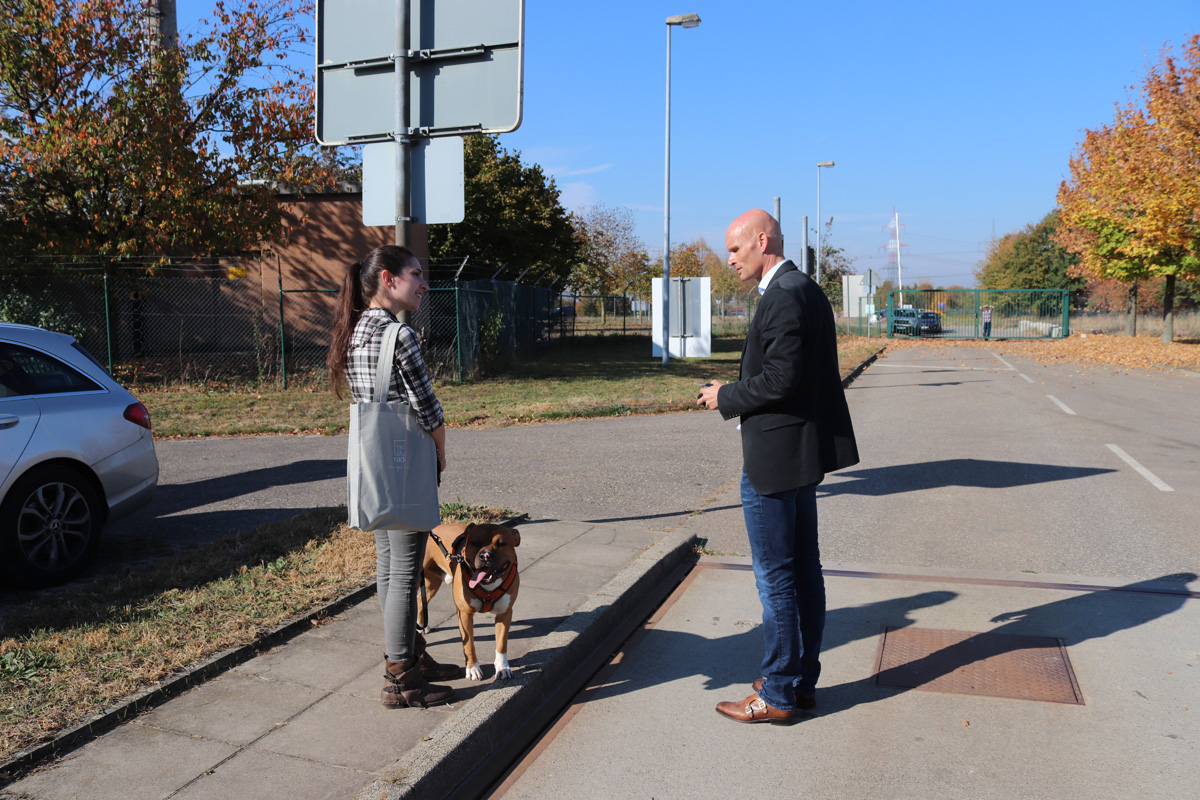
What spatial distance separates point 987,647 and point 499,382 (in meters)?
13.9

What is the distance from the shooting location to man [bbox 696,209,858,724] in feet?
11.1

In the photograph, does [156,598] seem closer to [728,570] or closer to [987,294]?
[728,570]

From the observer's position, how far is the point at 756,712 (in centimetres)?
359

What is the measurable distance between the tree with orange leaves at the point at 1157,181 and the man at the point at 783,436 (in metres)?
22.8

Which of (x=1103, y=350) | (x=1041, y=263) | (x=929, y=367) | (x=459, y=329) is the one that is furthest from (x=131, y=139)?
(x=1041, y=263)

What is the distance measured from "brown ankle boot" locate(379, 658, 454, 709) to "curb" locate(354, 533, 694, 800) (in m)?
0.13

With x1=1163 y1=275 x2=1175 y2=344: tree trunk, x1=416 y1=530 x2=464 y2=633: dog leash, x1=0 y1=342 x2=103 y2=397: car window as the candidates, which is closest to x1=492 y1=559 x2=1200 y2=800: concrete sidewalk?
x1=416 y1=530 x2=464 y2=633: dog leash

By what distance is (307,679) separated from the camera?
148 inches

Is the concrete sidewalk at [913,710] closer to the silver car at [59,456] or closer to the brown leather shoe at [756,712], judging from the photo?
the brown leather shoe at [756,712]

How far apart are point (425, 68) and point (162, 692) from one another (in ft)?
11.7

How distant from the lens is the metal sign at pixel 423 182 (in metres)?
4.95

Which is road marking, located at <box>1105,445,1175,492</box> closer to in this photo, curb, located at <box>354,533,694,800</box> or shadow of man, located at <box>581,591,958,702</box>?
shadow of man, located at <box>581,591,958,702</box>

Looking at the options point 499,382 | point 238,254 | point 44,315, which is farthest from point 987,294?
point 44,315

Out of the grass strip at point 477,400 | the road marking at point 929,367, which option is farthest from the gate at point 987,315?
the grass strip at point 477,400
